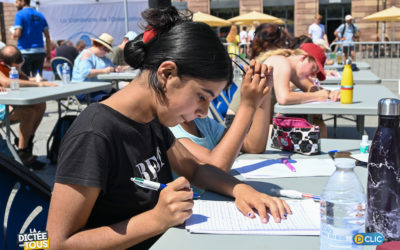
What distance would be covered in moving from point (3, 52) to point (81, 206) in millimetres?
4633

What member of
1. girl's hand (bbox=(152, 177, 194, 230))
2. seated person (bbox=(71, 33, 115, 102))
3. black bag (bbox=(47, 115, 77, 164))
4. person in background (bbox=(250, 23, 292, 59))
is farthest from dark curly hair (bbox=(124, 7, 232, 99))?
seated person (bbox=(71, 33, 115, 102))

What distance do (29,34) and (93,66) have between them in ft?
4.55

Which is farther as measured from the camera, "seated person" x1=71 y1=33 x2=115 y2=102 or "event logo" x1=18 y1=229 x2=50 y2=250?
"seated person" x1=71 y1=33 x2=115 y2=102

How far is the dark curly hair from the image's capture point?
136cm

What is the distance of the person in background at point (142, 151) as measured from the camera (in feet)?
3.90

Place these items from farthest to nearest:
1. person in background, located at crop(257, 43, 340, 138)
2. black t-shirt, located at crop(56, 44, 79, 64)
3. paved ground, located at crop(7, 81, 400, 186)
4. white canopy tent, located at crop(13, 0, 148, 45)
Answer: white canopy tent, located at crop(13, 0, 148, 45) < black t-shirt, located at crop(56, 44, 79, 64) < paved ground, located at crop(7, 81, 400, 186) < person in background, located at crop(257, 43, 340, 138)

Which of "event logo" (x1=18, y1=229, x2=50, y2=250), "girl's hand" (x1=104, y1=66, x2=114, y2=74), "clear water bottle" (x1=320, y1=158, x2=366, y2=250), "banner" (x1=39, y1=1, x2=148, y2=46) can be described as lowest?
"event logo" (x1=18, y1=229, x2=50, y2=250)

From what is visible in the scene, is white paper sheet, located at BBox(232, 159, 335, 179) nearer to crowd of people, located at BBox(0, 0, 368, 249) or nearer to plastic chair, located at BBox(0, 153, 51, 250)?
crowd of people, located at BBox(0, 0, 368, 249)

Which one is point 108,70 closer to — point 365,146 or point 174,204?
point 365,146

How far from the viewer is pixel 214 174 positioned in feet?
5.51

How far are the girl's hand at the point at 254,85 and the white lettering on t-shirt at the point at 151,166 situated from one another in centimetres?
57

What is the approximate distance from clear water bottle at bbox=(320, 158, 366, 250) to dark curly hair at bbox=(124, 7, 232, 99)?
522 mm

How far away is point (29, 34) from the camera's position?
7477mm

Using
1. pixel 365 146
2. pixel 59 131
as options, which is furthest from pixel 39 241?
pixel 59 131
